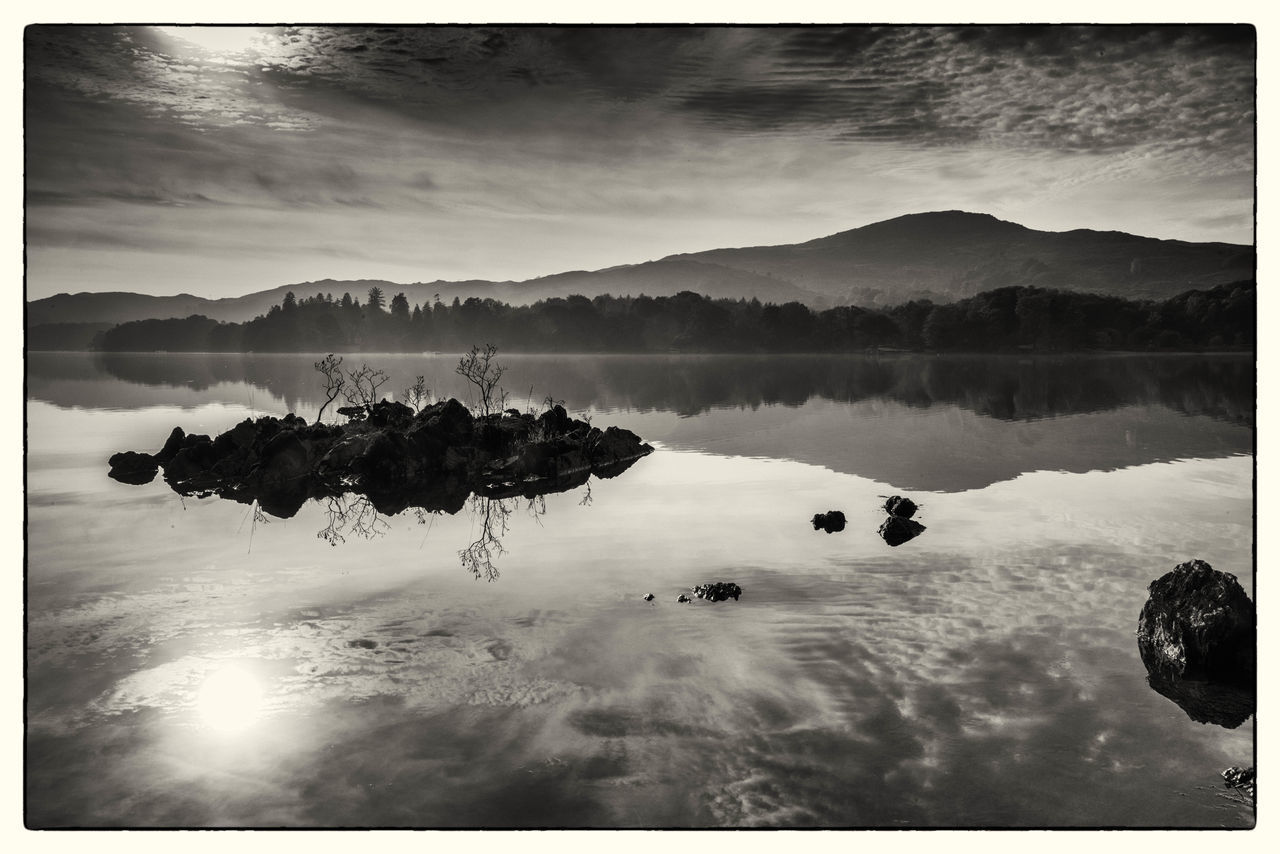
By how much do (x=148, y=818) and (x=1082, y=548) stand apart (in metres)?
9.13

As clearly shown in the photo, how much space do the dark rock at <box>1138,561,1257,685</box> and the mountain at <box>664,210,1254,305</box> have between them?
2795mm

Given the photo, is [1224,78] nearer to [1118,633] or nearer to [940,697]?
[1118,633]

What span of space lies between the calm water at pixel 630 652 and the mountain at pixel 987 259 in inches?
45.3

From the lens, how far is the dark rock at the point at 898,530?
1068 cm

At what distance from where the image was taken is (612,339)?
33.5 metres

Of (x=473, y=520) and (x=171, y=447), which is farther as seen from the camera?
(x=171, y=447)

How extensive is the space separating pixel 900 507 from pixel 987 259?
602 cm

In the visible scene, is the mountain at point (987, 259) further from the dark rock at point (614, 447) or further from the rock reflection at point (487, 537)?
→ the rock reflection at point (487, 537)

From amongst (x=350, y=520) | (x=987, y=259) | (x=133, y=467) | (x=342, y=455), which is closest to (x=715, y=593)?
(x=350, y=520)

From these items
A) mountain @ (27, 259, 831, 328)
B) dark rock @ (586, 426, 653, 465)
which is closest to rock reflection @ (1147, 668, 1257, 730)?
mountain @ (27, 259, 831, 328)

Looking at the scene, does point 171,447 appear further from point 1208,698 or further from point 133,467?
point 1208,698

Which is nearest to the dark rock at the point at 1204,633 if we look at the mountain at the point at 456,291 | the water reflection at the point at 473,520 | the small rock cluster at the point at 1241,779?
the small rock cluster at the point at 1241,779

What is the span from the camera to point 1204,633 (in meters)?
6.75

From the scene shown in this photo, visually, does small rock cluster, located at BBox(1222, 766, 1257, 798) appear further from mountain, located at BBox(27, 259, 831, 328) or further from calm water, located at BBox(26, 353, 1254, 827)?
mountain, located at BBox(27, 259, 831, 328)
